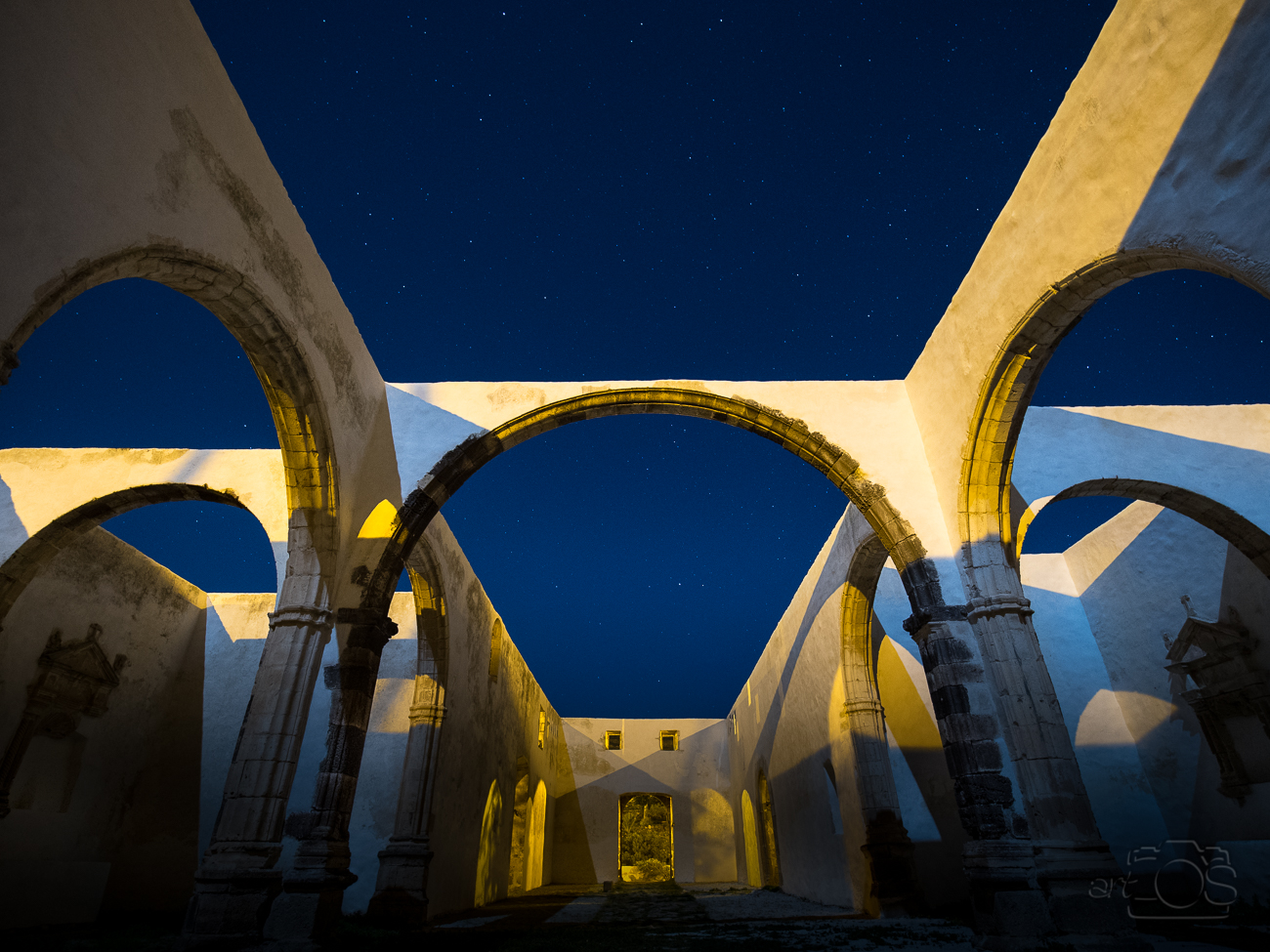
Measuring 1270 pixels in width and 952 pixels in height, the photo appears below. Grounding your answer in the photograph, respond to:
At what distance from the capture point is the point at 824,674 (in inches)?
377

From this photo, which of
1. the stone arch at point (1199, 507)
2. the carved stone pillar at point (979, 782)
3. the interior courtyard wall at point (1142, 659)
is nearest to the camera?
the carved stone pillar at point (979, 782)

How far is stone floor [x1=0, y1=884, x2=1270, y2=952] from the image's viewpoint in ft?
16.1

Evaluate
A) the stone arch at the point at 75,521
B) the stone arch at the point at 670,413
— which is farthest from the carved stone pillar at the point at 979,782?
the stone arch at the point at 75,521

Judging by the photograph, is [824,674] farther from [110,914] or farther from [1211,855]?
[110,914]

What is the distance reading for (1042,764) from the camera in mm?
5145

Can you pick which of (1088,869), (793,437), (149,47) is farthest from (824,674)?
(149,47)

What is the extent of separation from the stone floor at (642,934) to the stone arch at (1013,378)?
10.5 feet

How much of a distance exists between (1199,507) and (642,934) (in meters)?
7.19

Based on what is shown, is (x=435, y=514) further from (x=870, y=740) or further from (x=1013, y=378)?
(x=870, y=740)

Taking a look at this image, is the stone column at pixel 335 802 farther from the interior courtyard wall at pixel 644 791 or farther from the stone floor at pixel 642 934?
the interior courtyard wall at pixel 644 791

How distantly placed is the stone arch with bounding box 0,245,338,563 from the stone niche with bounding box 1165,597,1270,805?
9847 mm

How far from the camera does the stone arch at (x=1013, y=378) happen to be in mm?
4430

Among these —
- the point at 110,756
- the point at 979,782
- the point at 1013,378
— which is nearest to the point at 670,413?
the point at 1013,378

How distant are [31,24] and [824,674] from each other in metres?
9.71
